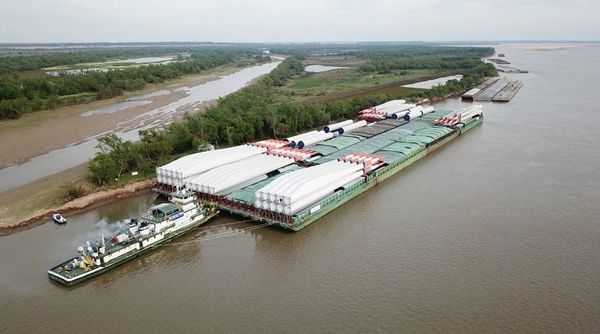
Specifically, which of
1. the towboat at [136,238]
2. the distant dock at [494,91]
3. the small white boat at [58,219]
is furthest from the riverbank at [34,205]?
the distant dock at [494,91]

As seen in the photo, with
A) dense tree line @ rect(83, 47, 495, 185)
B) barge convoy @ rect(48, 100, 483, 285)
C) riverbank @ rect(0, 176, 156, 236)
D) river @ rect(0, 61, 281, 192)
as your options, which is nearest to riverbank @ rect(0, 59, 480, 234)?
riverbank @ rect(0, 176, 156, 236)

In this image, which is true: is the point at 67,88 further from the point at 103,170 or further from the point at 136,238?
the point at 136,238

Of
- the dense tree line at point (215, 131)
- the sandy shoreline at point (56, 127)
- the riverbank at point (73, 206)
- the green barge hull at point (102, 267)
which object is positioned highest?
the dense tree line at point (215, 131)

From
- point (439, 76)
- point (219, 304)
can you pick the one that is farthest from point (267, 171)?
point (439, 76)

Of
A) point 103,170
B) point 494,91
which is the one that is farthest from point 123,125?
point 494,91

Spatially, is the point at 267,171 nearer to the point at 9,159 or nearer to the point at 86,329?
the point at 86,329

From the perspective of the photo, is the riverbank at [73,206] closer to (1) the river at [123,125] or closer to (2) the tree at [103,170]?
(2) the tree at [103,170]

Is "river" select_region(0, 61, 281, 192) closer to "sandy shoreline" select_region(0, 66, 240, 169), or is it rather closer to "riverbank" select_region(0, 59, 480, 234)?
"sandy shoreline" select_region(0, 66, 240, 169)
